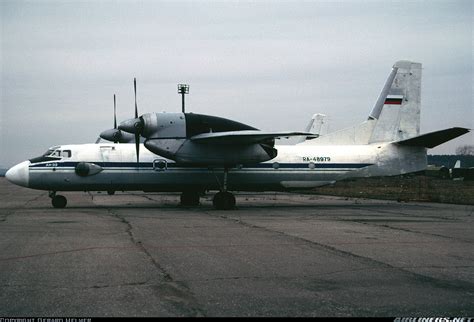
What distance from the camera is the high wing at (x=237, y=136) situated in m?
22.5

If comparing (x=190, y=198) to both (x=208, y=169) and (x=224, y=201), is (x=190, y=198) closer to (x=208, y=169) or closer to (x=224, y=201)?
(x=208, y=169)

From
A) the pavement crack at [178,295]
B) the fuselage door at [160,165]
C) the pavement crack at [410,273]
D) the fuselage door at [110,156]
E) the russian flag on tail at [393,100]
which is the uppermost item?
the russian flag on tail at [393,100]

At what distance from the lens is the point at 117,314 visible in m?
5.96

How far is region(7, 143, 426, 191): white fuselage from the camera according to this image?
Answer: 2375cm

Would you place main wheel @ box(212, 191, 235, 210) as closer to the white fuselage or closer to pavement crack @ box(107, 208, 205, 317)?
the white fuselage

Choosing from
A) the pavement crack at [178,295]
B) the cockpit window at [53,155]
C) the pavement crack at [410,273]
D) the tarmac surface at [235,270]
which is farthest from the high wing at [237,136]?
the pavement crack at [178,295]

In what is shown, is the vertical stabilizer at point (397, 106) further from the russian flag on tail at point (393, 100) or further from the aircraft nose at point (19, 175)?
the aircraft nose at point (19, 175)

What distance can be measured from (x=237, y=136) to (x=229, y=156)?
197cm

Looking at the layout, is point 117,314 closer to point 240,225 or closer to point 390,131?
point 240,225

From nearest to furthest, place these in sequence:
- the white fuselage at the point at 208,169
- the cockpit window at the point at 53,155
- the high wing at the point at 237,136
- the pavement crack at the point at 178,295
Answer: the pavement crack at the point at 178,295
the high wing at the point at 237,136
the white fuselage at the point at 208,169
the cockpit window at the point at 53,155

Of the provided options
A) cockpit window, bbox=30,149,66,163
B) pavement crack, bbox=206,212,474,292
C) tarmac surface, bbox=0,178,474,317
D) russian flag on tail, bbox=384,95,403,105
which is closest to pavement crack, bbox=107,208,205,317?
tarmac surface, bbox=0,178,474,317

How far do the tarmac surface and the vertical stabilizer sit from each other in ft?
37.7

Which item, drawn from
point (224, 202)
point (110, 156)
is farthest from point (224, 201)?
point (110, 156)

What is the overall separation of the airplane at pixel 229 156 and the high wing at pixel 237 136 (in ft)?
0.15
